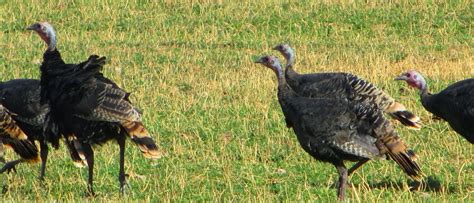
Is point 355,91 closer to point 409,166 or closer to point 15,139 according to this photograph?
point 409,166

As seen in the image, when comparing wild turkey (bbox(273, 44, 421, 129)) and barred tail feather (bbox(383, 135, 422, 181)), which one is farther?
wild turkey (bbox(273, 44, 421, 129))

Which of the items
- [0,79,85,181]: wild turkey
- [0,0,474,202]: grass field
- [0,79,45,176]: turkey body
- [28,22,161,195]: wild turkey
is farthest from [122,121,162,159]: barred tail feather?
[0,79,45,176]: turkey body

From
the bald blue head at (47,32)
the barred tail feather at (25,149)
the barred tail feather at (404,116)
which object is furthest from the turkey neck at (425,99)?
the barred tail feather at (25,149)

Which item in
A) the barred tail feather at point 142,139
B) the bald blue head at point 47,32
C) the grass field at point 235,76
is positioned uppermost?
the bald blue head at point 47,32

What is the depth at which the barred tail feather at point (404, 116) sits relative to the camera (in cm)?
946

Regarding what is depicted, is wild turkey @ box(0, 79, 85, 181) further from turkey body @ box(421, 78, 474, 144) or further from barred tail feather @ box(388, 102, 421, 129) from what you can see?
turkey body @ box(421, 78, 474, 144)

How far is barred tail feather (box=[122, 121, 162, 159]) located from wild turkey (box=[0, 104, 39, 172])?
73cm

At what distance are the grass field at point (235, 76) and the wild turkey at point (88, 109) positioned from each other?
36 cm

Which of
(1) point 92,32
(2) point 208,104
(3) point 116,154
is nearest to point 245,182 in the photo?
(3) point 116,154

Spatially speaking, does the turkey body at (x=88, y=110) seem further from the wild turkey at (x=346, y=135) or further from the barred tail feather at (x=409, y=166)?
the barred tail feather at (x=409, y=166)

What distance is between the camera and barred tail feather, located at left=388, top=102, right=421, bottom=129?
9461mm

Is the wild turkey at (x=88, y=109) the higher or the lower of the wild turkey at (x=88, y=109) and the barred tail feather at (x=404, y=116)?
the higher

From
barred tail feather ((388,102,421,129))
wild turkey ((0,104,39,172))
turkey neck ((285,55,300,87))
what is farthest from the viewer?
turkey neck ((285,55,300,87))

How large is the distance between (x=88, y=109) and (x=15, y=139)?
0.61m
